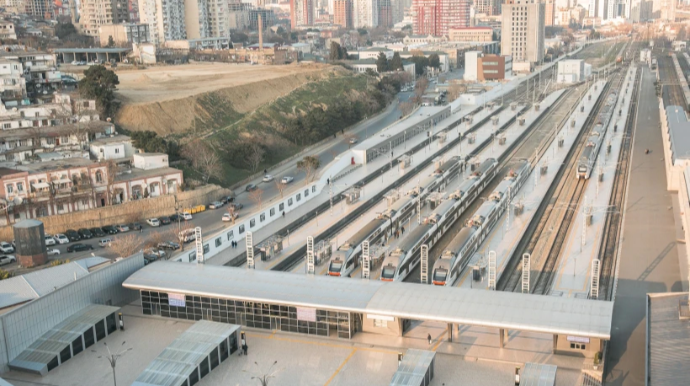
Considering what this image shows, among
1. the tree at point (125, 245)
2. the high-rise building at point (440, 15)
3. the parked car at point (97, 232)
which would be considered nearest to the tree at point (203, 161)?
the parked car at point (97, 232)

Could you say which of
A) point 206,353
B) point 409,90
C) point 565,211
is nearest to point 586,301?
point 206,353

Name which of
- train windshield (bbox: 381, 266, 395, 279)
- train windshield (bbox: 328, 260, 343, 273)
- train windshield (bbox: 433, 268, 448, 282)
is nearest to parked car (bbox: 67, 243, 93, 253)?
train windshield (bbox: 328, 260, 343, 273)

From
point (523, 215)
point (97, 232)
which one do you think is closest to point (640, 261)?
point (523, 215)

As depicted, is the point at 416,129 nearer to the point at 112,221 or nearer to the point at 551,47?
the point at 112,221

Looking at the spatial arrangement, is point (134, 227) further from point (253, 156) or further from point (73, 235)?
point (253, 156)

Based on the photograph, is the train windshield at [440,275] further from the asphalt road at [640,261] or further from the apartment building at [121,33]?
the apartment building at [121,33]

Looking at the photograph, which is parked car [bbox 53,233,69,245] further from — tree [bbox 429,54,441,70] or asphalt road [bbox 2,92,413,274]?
tree [bbox 429,54,441,70]
